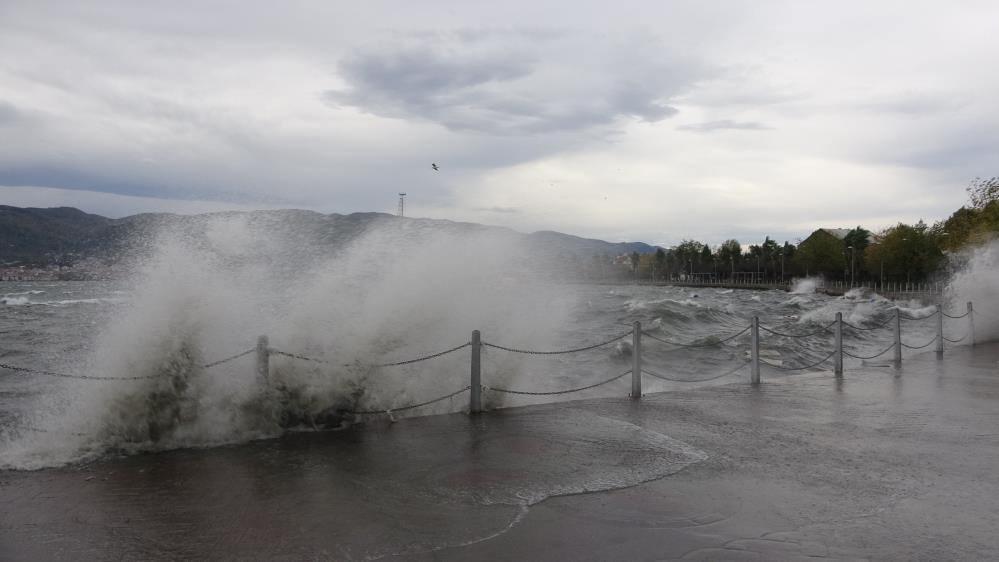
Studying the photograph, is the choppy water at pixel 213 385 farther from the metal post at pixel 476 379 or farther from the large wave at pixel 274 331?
the metal post at pixel 476 379

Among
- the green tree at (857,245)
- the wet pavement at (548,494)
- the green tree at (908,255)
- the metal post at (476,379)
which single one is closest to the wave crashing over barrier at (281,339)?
the metal post at (476,379)

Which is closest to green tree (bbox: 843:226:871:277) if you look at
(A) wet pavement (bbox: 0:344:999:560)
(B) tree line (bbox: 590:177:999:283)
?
(B) tree line (bbox: 590:177:999:283)

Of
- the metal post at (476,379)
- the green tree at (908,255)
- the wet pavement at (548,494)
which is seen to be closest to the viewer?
the wet pavement at (548,494)

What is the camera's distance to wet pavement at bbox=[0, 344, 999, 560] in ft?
14.5

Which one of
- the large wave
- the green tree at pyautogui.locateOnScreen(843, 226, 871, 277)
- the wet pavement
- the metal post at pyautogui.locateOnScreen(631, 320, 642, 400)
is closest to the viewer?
the wet pavement

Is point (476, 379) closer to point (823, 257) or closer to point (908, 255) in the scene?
point (908, 255)

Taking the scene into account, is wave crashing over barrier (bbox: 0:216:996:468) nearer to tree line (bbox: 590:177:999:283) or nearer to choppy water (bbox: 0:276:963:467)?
choppy water (bbox: 0:276:963:467)

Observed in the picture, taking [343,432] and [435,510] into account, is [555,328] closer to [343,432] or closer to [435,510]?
[343,432]

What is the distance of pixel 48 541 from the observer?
451 cm

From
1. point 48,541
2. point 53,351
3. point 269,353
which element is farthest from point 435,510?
point 53,351

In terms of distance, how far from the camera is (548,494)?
18.4ft

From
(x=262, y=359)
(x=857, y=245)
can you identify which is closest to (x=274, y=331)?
(x=262, y=359)

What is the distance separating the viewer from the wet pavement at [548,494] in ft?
14.5

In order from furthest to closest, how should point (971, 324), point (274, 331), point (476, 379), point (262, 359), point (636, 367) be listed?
point (971, 324) → point (636, 367) → point (274, 331) → point (476, 379) → point (262, 359)
